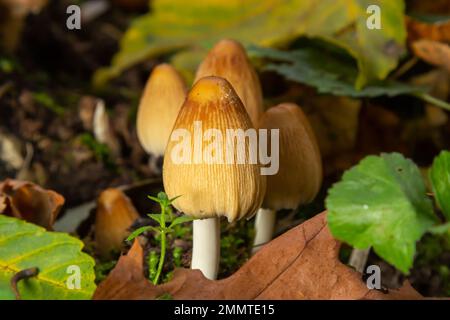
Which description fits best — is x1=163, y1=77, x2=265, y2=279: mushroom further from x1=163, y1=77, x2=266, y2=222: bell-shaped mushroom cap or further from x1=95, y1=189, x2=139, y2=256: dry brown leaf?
x1=95, y1=189, x2=139, y2=256: dry brown leaf

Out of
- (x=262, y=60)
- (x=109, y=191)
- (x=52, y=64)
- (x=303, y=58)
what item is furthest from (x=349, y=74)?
(x=52, y=64)

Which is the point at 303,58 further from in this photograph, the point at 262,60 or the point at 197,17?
the point at 197,17

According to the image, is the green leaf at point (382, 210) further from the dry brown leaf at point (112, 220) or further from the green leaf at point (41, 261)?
the dry brown leaf at point (112, 220)

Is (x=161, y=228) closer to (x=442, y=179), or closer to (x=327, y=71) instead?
(x=442, y=179)

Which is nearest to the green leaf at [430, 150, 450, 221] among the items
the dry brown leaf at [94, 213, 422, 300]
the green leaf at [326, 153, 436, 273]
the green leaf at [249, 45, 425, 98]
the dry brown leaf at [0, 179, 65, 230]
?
the green leaf at [326, 153, 436, 273]

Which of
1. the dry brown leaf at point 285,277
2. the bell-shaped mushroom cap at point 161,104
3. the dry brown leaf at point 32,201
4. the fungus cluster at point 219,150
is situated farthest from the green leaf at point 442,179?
the dry brown leaf at point 32,201

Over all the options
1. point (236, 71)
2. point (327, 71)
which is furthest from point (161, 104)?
point (327, 71)
